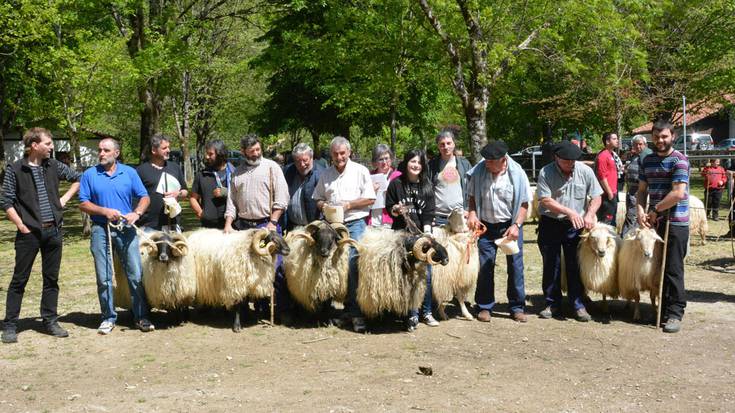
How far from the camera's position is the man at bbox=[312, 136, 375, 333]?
7992 mm

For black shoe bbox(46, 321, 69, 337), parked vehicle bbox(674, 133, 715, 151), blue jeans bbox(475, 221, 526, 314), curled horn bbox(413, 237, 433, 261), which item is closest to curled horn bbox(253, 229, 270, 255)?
curled horn bbox(413, 237, 433, 261)

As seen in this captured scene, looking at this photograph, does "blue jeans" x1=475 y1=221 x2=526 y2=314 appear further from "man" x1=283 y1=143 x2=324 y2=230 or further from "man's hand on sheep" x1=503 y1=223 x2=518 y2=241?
"man" x1=283 y1=143 x2=324 y2=230

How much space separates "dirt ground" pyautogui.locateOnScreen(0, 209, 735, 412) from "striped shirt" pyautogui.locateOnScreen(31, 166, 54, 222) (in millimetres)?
1411

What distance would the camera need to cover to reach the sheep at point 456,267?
8.32 metres

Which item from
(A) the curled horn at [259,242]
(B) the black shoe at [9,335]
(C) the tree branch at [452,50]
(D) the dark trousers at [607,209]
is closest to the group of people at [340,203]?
(B) the black shoe at [9,335]

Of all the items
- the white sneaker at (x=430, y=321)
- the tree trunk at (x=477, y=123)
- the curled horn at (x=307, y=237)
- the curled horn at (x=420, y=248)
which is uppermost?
the tree trunk at (x=477, y=123)

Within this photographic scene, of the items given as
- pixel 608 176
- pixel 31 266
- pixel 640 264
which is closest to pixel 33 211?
pixel 31 266

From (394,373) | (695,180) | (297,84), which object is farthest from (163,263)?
(695,180)

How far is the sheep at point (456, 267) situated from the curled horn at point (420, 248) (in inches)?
31.3

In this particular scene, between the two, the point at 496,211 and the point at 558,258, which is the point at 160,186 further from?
the point at 558,258

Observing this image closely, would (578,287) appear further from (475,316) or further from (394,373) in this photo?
(394,373)

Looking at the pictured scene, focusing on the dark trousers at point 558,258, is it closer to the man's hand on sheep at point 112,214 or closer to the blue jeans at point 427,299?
the blue jeans at point 427,299

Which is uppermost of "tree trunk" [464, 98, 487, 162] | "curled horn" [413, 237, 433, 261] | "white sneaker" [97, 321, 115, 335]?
"tree trunk" [464, 98, 487, 162]

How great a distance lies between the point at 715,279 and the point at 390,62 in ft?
33.0
